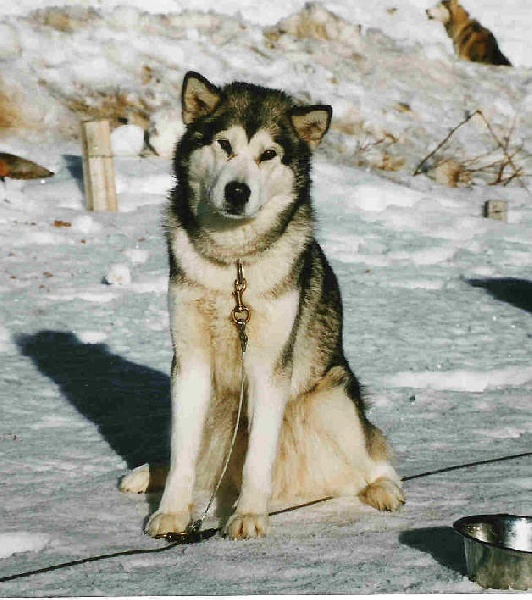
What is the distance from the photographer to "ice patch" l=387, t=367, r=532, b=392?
4809 mm

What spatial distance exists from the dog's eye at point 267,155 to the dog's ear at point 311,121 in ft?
0.59

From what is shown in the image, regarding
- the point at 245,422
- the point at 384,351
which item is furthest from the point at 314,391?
the point at 384,351

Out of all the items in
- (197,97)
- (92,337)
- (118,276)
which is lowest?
(92,337)

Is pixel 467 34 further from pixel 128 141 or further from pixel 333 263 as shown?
pixel 128 141

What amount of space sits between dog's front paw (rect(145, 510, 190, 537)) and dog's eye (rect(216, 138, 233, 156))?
41.2 inches

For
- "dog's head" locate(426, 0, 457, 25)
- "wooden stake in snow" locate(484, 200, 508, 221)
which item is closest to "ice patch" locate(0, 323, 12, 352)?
"dog's head" locate(426, 0, 457, 25)

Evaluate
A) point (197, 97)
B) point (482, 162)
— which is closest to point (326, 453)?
point (197, 97)

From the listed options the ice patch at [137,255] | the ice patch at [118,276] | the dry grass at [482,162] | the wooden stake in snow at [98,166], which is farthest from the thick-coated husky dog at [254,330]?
the dry grass at [482,162]

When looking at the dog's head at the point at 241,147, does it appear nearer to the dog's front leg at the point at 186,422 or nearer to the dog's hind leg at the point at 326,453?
the dog's front leg at the point at 186,422

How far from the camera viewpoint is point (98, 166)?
297 inches

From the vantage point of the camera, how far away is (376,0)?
25.1ft

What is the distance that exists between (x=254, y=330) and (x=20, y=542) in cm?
87

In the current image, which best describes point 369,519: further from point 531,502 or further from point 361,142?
point 361,142

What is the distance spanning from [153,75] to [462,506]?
734 cm
